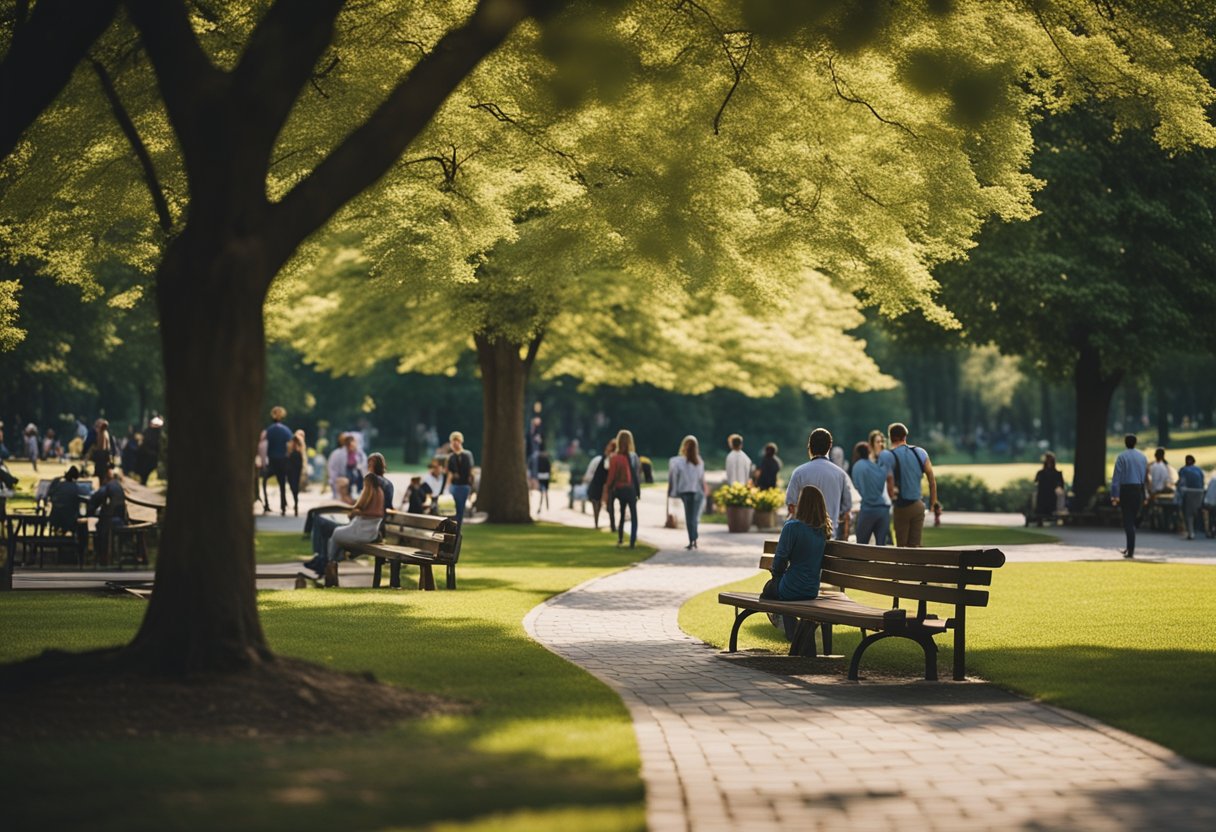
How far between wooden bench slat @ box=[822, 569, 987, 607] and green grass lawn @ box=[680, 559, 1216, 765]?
26.0 inches

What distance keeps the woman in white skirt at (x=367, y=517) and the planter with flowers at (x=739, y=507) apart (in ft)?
41.7

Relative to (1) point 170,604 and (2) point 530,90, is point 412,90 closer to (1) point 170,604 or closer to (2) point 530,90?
(1) point 170,604

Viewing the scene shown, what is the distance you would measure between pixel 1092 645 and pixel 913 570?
257 centimetres

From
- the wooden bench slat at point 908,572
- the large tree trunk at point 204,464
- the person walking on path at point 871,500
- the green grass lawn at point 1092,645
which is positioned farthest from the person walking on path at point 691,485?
the large tree trunk at point 204,464

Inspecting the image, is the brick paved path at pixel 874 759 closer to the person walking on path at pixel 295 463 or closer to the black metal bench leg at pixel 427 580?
the black metal bench leg at pixel 427 580

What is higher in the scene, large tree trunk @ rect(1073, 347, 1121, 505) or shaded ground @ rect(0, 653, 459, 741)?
large tree trunk @ rect(1073, 347, 1121, 505)

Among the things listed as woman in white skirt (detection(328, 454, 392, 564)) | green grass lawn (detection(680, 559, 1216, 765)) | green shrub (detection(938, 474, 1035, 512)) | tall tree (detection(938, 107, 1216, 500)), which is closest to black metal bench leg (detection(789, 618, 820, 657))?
green grass lawn (detection(680, 559, 1216, 765))

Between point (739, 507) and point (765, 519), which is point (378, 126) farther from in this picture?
point (765, 519)

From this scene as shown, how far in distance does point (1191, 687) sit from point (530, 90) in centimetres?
878

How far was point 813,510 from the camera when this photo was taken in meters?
11.8

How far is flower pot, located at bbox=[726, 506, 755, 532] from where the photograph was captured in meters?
30.2

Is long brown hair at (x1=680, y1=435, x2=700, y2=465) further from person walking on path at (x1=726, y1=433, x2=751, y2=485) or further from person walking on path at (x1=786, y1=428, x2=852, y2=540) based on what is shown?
person walking on path at (x1=786, y1=428, x2=852, y2=540)

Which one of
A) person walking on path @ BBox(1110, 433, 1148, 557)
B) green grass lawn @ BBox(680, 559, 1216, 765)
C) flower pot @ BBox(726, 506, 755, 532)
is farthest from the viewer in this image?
flower pot @ BBox(726, 506, 755, 532)

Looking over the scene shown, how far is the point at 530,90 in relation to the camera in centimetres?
1516
